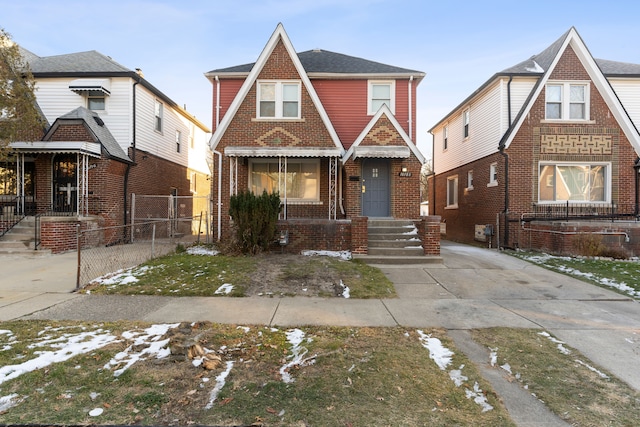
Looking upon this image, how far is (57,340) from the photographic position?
4328mm

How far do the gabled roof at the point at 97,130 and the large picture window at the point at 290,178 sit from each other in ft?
18.9

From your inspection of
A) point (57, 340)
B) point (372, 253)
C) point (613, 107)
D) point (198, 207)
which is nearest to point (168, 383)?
point (57, 340)

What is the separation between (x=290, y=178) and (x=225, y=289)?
291 inches

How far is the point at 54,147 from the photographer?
12.3 m

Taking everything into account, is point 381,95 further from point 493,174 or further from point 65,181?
point 65,181

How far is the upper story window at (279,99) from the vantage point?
43.8ft

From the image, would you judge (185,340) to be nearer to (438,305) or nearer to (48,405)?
(48,405)

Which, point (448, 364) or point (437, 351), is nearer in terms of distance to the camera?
point (448, 364)

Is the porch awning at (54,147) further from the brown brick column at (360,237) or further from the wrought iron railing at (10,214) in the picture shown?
the brown brick column at (360,237)

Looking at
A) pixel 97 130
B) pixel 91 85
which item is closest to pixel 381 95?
pixel 97 130

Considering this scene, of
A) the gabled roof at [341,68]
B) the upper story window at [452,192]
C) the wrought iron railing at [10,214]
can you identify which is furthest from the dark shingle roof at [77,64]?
the upper story window at [452,192]

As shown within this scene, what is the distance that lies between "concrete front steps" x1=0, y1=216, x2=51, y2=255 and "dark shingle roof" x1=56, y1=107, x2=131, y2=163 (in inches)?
143

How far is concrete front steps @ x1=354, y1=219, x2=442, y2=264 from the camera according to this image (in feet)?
32.3

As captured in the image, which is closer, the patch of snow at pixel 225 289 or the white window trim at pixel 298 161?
the patch of snow at pixel 225 289
